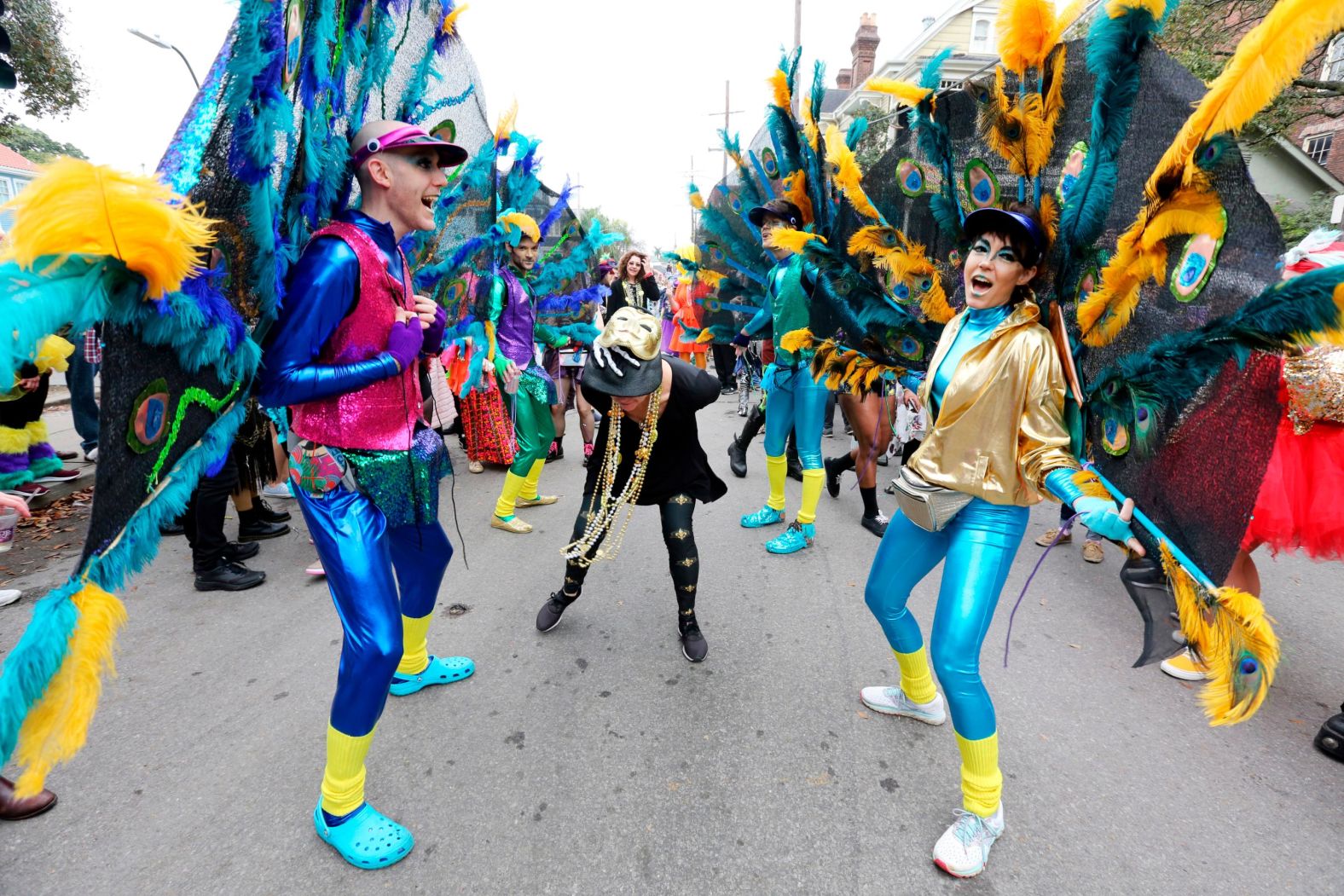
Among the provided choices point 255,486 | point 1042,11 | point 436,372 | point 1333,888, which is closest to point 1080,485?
point 1042,11

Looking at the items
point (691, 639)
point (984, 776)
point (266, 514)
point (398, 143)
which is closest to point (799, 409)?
point (691, 639)

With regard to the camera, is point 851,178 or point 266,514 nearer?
point 851,178

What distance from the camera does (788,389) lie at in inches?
165

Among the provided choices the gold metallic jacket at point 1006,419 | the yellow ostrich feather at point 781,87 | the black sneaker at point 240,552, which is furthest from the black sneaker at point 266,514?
the gold metallic jacket at point 1006,419

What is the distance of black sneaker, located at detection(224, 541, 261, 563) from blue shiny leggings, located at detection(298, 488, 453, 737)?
8.68 feet

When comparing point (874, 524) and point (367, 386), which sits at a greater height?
point (367, 386)

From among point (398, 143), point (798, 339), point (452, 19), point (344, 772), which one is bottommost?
point (344, 772)

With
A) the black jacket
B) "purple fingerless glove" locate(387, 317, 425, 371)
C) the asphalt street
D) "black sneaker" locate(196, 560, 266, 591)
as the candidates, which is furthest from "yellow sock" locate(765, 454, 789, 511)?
"black sneaker" locate(196, 560, 266, 591)

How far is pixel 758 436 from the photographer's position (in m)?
8.05

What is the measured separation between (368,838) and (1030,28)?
2.97 metres

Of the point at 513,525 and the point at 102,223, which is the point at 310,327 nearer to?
the point at 102,223

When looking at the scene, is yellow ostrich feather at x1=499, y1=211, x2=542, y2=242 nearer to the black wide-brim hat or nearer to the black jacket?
the black wide-brim hat

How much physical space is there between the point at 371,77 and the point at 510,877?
7.95 ft

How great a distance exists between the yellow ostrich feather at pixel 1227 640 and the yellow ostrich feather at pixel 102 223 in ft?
7.10
